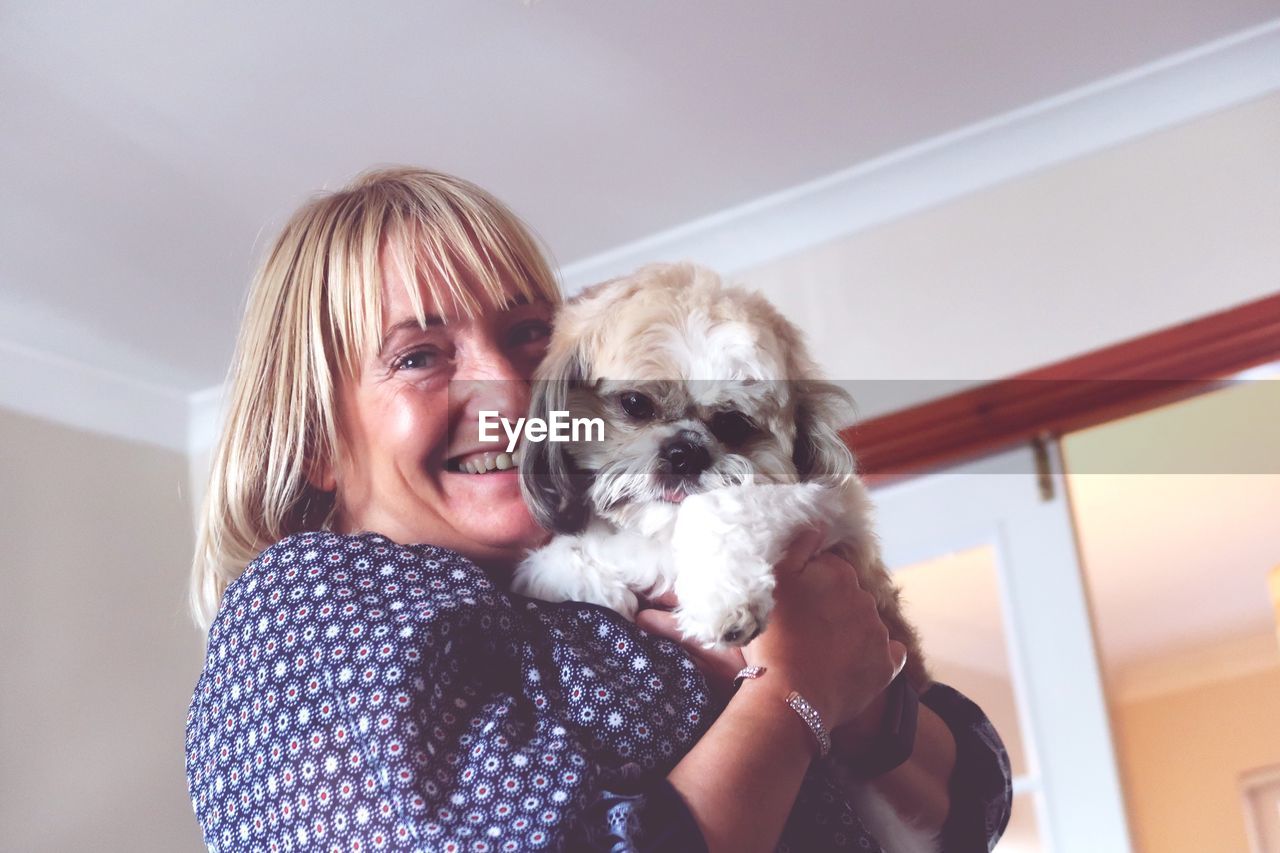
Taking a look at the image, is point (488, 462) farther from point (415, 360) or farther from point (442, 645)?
point (442, 645)

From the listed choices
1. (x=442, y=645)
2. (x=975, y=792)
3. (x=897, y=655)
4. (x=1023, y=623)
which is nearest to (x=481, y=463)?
(x=442, y=645)

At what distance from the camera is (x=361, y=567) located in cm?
102

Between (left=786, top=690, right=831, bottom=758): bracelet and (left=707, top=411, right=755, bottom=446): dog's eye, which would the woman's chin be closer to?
(left=707, top=411, right=755, bottom=446): dog's eye

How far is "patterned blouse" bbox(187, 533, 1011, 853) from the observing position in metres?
0.84

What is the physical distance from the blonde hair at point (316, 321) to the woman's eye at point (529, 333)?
0.10 feet

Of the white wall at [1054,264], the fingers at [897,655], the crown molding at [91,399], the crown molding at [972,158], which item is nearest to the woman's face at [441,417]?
the fingers at [897,655]

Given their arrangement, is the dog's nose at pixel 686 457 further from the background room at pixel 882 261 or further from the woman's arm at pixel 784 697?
the background room at pixel 882 261

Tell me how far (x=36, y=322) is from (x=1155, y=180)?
272cm

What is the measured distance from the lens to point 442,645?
36.1 inches

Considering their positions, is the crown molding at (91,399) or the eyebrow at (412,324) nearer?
the eyebrow at (412,324)

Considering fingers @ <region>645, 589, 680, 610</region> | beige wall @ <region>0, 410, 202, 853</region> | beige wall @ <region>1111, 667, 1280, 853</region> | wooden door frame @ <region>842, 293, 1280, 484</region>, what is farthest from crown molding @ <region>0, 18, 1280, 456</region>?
fingers @ <region>645, 589, 680, 610</region>

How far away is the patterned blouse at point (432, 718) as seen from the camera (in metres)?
0.84

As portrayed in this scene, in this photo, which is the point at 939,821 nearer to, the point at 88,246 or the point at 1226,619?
the point at 1226,619

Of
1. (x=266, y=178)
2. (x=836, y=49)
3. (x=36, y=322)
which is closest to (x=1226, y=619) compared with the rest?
(x=836, y=49)
